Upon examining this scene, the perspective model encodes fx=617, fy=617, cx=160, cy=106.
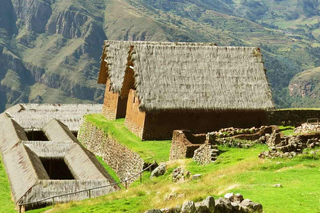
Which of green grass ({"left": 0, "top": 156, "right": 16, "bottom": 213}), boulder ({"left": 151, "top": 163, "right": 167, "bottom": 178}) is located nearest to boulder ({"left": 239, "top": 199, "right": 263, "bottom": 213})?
boulder ({"left": 151, "top": 163, "right": 167, "bottom": 178})

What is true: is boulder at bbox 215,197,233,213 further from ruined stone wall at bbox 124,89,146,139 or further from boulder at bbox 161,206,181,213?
ruined stone wall at bbox 124,89,146,139

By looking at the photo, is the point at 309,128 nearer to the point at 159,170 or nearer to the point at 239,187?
the point at 159,170

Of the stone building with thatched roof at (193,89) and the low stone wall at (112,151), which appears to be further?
the stone building with thatched roof at (193,89)

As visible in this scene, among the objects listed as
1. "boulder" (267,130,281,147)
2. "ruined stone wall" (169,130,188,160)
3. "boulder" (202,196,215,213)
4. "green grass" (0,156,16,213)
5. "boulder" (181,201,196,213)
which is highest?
"boulder" (267,130,281,147)

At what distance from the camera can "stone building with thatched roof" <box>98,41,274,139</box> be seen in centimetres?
2922

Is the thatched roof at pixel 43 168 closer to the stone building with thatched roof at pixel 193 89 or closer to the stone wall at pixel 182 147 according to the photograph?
the stone wall at pixel 182 147

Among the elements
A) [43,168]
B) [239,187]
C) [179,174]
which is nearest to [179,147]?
[179,174]

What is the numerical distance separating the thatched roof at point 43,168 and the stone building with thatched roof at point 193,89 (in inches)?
144

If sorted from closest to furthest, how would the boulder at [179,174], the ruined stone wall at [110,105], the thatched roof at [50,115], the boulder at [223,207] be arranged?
1. the boulder at [223,207]
2. the boulder at [179,174]
3. the ruined stone wall at [110,105]
4. the thatched roof at [50,115]

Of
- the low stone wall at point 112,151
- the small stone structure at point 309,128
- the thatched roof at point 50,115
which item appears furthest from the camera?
the thatched roof at point 50,115

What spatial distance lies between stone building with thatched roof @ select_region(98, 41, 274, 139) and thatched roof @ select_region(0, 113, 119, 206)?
3.66 metres

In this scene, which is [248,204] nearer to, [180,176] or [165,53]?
[180,176]

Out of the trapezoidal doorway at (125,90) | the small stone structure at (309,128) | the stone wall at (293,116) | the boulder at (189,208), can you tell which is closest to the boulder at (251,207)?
the boulder at (189,208)

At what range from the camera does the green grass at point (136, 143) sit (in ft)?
84.3
